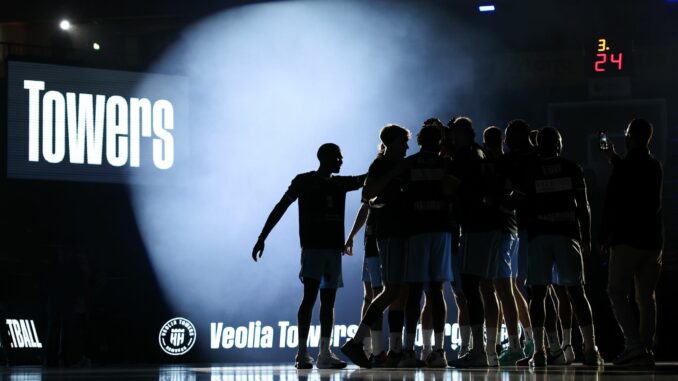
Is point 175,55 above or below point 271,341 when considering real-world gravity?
above

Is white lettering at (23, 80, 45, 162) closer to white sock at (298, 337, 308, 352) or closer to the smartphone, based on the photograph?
white sock at (298, 337, 308, 352)

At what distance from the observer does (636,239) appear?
8.02 m

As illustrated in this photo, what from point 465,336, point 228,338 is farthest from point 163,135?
point 465,336

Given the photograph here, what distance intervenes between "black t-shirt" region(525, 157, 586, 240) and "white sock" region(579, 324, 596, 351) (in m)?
0.65

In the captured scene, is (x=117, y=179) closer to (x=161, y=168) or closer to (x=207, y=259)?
(x=161, y=168)

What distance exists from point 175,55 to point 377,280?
22.8 feet

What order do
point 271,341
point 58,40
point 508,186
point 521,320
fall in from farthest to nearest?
point 58,40 < point 271,341 < point 521,320 < point 508,186

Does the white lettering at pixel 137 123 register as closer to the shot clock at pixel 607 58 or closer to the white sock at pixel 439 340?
the shot clock at pixel 607 58

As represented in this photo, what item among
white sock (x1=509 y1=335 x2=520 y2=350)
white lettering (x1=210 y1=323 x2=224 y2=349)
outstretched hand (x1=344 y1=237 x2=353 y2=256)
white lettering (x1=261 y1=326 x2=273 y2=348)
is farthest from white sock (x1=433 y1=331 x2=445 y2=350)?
white lettering (x1=210 y1=323 x2=224 y2=349)

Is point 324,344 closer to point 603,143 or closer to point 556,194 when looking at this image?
point 556,194

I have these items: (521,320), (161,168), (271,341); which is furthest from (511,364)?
(161,168)

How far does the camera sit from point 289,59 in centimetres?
1554

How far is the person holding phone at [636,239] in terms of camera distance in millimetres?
8031

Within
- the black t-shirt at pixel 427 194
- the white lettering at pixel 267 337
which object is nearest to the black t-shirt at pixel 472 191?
the black t-shirt at pixel 427 194
